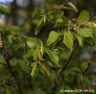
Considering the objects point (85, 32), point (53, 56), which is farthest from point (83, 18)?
point (53, 56)

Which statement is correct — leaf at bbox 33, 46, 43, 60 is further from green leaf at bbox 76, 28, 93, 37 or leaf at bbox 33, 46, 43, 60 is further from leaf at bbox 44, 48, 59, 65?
green leaf at bbox 76, 28, 93, 37

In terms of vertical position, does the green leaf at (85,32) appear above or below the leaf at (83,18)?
below

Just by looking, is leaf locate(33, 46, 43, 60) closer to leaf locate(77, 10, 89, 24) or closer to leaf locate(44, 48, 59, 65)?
leaf locate(44, 48, 59, 65)

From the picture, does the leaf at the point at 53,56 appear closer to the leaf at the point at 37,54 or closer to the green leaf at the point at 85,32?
the leaf at the point at 37,54

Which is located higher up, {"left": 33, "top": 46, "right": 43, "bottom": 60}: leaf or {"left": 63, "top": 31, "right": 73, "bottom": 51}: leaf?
{"left": 63, "top": 31, "right": 73, "bottom": 51}: leaf

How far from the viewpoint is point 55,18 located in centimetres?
74

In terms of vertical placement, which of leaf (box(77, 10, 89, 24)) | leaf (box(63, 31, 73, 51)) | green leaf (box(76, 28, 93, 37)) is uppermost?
leaf (box(77, 10, 89, 24))

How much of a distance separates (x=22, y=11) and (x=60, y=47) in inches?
98.3

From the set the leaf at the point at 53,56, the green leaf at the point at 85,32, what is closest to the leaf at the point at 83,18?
the green leaf at the point at 85,32

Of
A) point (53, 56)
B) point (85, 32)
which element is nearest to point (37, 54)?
point (53, 56)

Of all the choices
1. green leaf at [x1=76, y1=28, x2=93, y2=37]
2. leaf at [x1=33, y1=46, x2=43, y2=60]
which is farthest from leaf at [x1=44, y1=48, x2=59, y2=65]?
green leaf at [x1=76, y1=28, x2=93, y2=37]

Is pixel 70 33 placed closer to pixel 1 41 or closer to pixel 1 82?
pixel 1 41

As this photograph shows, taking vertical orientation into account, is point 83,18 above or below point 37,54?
above

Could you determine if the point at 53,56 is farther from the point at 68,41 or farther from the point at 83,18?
the point at 83,18
